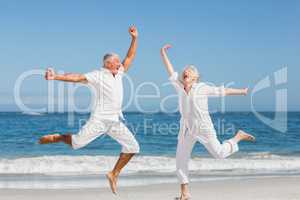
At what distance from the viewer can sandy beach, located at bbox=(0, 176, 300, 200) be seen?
31.8ft

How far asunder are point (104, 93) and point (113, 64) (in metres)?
0.46

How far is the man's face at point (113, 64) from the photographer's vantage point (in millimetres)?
7668

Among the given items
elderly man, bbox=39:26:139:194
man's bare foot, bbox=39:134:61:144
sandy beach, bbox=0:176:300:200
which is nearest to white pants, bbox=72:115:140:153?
elderly man, bbox=39:26:139:194

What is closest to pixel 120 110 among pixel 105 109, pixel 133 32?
pixel 105 109

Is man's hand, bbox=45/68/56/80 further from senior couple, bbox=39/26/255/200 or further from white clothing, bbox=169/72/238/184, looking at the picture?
white clothing, bbox=169/72/238/184

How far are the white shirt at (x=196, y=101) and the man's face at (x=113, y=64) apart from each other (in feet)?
3.05

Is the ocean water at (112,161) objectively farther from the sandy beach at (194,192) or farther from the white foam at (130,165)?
the sandy beach at (194,192)

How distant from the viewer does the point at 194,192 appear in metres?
10.5

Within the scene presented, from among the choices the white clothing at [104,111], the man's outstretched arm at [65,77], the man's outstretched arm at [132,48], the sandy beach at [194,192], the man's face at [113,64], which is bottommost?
the sandy beach at [194,192]

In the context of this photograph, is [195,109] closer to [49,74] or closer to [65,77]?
[65,77]

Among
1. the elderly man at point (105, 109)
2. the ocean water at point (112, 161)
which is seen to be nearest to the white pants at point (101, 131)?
the elderly man at point (105, 109)

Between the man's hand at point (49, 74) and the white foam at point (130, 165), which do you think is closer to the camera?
the man's hand at point (49, 74)

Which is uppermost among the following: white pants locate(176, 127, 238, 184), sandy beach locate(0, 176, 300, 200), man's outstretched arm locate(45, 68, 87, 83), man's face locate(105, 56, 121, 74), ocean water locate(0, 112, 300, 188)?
man's face locate(105, 56, 121, 74)

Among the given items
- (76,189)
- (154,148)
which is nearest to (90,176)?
(76,189)
